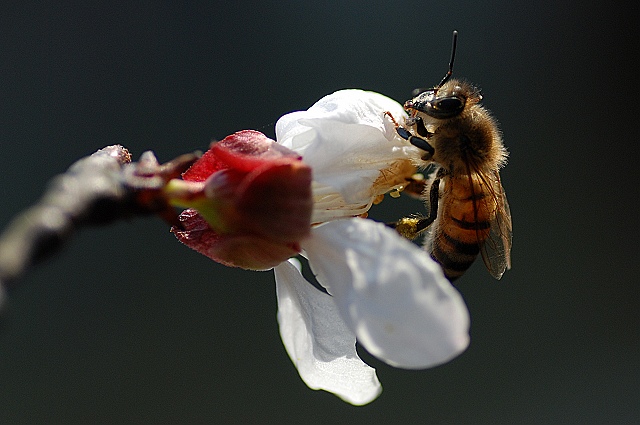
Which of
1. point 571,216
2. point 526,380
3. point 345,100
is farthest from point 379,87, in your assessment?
point 345,100

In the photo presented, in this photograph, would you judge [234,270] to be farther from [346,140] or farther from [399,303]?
[399,303]

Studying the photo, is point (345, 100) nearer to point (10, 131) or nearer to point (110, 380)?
point (110, 380)

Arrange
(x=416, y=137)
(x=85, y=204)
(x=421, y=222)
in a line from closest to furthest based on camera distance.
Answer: (x=85, y=204) → (x=416, y=137) → (x=421, y=222)

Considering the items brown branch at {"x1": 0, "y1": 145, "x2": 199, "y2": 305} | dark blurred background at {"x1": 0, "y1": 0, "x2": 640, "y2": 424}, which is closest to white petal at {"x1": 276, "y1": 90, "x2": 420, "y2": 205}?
brown branch at {"x1": 0, "y1": 145, "x2": 199, "y2": 305}

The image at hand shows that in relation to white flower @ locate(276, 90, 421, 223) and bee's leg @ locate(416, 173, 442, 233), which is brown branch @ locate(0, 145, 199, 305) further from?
bee's leg @ locate(416, 173, 442, 233)

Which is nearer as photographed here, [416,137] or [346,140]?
[346,140]

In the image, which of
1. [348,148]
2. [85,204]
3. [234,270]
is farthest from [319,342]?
[234,270]

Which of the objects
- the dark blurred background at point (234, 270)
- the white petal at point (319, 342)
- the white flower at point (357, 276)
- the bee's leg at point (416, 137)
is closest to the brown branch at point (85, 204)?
the white flower at point (357, 276)
